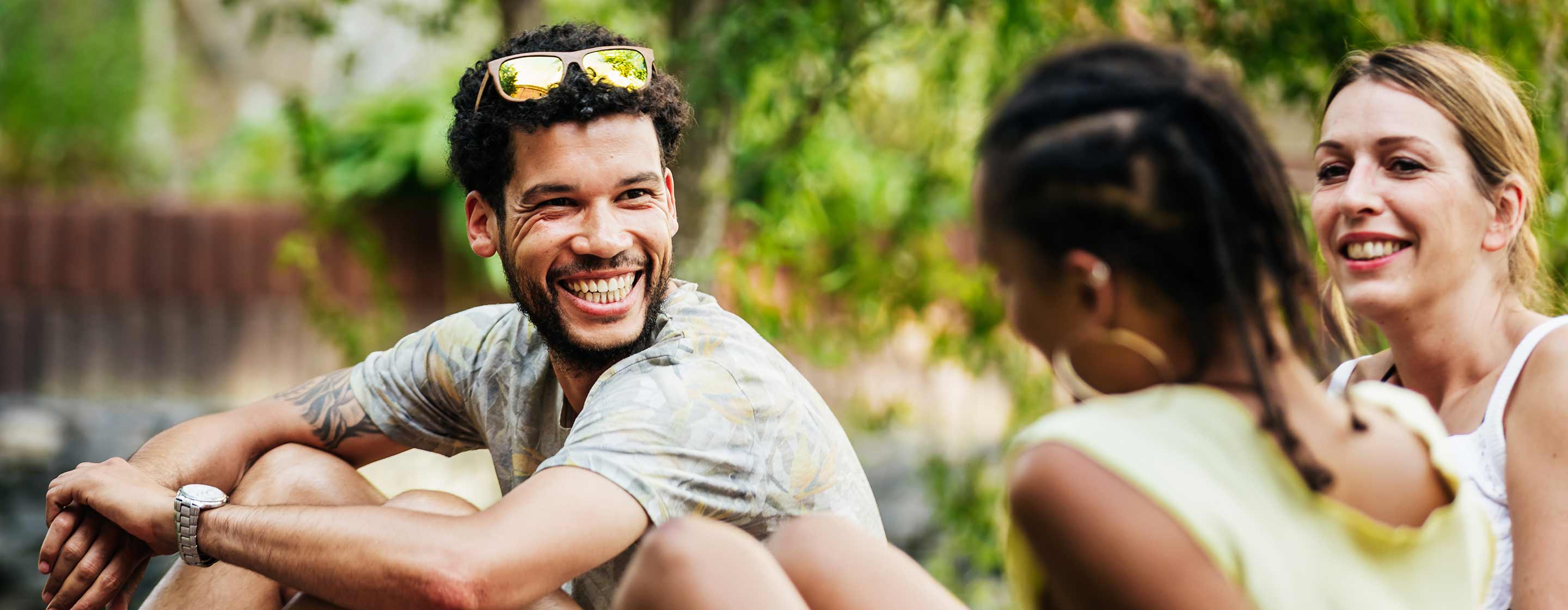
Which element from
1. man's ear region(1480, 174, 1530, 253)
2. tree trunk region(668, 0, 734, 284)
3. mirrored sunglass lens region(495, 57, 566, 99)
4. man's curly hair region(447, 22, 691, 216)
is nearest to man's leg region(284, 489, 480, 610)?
man's curly hair region(447, 22, 691, 216)

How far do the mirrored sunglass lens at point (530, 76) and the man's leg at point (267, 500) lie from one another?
2.90ft

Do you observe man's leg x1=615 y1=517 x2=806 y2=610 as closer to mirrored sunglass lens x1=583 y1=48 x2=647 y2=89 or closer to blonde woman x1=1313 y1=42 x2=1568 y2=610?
mirrored sunglass lens x1=583 y1=48 x2=647 y2=89

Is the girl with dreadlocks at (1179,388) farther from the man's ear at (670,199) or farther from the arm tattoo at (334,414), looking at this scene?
the arm tattoo at (334,414)

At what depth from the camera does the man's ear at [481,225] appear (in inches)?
110

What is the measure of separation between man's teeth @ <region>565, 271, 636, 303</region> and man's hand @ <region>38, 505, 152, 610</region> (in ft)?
3.43

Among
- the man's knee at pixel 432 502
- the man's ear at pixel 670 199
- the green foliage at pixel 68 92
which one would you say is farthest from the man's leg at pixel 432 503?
the green foliage at pixel 68 92

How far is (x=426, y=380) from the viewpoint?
2945mm

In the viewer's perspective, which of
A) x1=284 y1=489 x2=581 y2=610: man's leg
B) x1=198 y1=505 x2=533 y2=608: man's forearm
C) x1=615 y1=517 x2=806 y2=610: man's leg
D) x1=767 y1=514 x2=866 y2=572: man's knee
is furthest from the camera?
x1=284 y1=489 x2=581 y2=610: man's leg

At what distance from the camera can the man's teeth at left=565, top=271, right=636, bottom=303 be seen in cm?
261

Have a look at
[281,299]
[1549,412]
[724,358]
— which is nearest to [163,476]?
[724,358]

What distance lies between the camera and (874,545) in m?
1.97

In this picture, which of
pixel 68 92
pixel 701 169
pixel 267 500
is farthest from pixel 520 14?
pixel 68 92

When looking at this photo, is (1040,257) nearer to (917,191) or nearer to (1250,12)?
(1250,12)

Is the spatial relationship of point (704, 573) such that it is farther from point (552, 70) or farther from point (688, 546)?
point (552, 70)
